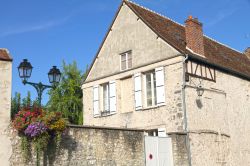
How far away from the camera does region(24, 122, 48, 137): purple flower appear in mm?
9930

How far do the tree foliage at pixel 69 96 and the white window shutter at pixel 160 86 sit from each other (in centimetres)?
871

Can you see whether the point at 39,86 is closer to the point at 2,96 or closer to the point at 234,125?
the point at 2,96

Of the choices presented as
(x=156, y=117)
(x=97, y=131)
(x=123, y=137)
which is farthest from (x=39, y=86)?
(x=156, y=117)

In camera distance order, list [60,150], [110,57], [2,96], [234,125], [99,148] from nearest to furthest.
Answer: [2,96] → [60,150] → [99,148] → [234,125] → [110,57]

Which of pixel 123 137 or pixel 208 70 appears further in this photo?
pixel 208 70

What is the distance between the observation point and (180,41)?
55.1 ft

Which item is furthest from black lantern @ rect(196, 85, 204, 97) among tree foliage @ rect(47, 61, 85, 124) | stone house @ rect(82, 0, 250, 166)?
tree foliage @ rect(47, 61, 85, 124)

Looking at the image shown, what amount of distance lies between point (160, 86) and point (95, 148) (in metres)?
4.89

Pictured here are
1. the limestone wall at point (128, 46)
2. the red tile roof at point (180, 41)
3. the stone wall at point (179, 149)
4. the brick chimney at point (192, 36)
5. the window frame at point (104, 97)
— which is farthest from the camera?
the window frame at point (104, 97)

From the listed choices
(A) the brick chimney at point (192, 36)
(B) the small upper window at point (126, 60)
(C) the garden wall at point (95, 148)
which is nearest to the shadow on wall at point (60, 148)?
(C) the garden wall at point (95, 148)

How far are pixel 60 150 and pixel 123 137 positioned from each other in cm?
234

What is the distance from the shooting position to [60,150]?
10.9 meters

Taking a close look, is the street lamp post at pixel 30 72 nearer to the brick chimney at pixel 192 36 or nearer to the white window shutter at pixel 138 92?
the white window shutter at pixel 138 92

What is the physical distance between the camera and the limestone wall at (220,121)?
1488cm
